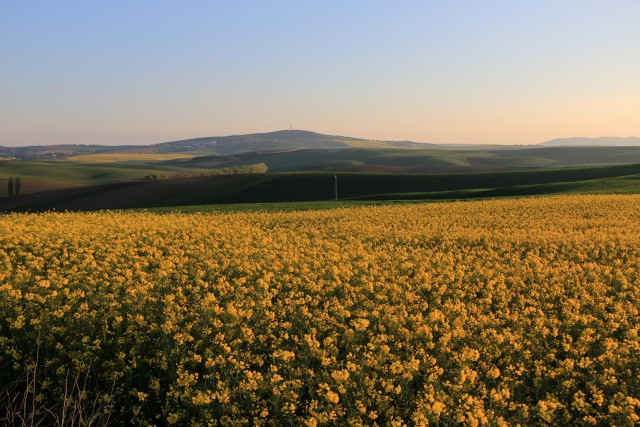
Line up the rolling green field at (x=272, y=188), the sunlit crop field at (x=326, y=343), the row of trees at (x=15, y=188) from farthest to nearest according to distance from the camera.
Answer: the row of trees at (x=15, y=188), the rolling green field at (x=272, y=188), the sunlit crop field at (x=326, y=343)

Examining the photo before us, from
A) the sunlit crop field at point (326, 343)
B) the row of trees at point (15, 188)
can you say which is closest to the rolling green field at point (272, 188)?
the row of trees at point (15, 188)

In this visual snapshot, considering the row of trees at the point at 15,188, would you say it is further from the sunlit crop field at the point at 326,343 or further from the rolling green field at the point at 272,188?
the sunlit crop field at the point at 326,343

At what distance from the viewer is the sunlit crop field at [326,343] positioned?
6.04m

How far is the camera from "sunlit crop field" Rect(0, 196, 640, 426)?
6035mm

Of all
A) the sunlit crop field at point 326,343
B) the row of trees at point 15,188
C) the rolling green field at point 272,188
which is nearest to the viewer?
the sunlit crop field at point 326,343

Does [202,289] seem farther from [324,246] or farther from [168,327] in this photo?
[324,246]

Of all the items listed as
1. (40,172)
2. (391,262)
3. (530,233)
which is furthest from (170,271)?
(40,172)

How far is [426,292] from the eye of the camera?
1080 cm

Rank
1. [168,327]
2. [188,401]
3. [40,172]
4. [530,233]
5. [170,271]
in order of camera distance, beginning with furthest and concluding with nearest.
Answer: [40,172] → [530,233] → [170,271] → [168,327] → [188,401]

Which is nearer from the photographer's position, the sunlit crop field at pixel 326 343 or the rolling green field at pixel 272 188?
the sunlit crop field at pixel 326 343

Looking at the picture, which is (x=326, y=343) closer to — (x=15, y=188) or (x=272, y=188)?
(x=272, y=188)

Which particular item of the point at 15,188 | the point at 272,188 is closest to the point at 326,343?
the point at 272,188

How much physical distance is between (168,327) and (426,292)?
5580 mm

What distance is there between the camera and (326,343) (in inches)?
280
